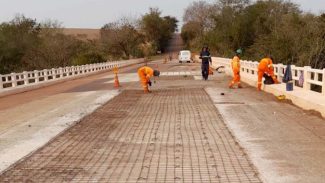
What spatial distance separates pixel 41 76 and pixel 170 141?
22323 mm

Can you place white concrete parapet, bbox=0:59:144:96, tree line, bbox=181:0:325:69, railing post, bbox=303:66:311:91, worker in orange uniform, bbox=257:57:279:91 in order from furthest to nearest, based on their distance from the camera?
tree line, bbox=181:0:325:69, white concrete parapet, bbox=0:59:144:96, worker in orange uniform, bbox=257:57:279:91, railing post, bbox=303:66:311:91

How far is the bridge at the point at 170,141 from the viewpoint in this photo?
6266 mm

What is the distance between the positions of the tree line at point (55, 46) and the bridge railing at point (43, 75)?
7.85m

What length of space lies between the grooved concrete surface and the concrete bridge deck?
14mm

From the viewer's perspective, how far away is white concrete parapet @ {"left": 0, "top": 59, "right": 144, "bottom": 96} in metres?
23.7

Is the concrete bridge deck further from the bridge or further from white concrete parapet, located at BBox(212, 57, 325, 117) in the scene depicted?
white concrete parapet, located at BBox(212, 57, 325, 117)

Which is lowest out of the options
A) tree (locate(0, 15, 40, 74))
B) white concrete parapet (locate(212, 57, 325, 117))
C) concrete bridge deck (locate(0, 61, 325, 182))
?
concrete bridge deck (locate(0, 61, 325, 182))

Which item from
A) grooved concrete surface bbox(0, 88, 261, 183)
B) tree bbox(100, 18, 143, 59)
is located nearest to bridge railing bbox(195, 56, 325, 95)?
grooved concrete surface bbox(0, 88, 261, 183)

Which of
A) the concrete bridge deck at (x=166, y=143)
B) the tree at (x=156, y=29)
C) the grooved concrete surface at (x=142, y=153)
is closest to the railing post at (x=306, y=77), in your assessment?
the concrete bridge deck at (x=166, y=143)

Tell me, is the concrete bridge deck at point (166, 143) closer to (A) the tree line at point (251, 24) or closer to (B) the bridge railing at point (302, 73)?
(B) the bridge railing at point (302, 73)

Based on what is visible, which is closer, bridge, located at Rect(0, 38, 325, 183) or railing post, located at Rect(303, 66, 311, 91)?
bridge, located at Rect(0, 38, 325, 183)

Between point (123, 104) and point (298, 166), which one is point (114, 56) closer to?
point (123, 104)

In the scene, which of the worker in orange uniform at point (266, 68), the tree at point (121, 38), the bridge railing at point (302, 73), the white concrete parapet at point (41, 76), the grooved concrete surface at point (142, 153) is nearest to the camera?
the grooved concrete surface at point (142, 153)

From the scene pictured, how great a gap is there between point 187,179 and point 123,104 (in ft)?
29.8
